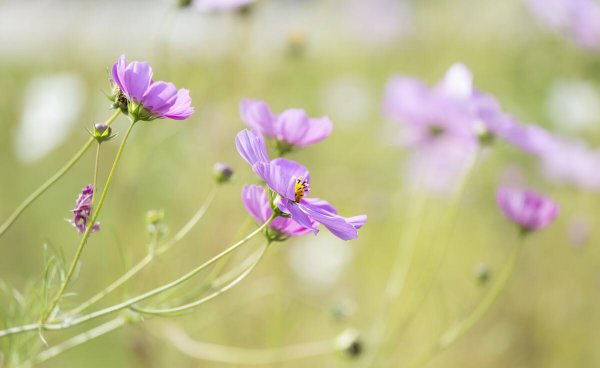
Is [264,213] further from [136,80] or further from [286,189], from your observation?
[136,80]

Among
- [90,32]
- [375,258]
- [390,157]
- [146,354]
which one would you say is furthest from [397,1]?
[146,354]

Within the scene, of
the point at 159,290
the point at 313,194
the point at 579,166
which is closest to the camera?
the point at 159,290

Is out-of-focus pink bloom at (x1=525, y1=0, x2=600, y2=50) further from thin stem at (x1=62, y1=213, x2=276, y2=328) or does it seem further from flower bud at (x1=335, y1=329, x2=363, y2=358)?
thin stem at (x1=62, y1=213, x2=276, y2=328)

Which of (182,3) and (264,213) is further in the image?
(182,3)

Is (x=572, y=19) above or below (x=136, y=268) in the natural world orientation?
below

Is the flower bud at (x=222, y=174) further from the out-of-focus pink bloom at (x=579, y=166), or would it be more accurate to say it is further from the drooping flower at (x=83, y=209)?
the out-of-focus pink bloom at (x=579, y=166)

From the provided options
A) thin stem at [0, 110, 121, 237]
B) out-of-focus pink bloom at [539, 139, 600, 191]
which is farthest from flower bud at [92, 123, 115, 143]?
out-of-focus pink bloom at [539, 139, 600, 191]

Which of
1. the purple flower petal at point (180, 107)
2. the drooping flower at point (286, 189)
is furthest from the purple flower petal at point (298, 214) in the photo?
the purple flower petal at point (180, 107)

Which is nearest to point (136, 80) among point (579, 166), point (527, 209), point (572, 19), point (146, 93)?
point (146, 93)

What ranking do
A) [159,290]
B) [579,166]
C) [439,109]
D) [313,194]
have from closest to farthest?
[159,290] → [439,109] → [579,166] → [313,194]
